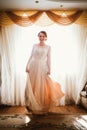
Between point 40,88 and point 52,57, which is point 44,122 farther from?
point 52,57

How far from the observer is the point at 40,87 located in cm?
482

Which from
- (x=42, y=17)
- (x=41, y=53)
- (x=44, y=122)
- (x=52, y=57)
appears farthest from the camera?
(x=52, y=57)

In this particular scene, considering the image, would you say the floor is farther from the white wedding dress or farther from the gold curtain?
the gold curtain

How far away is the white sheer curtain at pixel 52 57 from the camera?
593 centimetres

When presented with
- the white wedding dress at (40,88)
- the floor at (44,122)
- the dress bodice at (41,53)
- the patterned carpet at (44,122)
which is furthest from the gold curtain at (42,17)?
the patterned carpet at (44,122)

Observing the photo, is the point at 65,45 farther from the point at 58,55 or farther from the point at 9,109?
the point at 9,109

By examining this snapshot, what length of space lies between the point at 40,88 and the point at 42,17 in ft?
6.33

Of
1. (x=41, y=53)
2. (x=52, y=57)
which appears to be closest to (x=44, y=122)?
(x=41, y=53)

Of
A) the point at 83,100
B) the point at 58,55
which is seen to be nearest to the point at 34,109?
the point at 83,100

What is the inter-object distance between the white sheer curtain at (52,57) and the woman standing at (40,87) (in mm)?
1069

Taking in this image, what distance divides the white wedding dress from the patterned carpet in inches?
10.9

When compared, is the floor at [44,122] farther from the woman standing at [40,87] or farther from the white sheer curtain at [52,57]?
the white sheer curtain at [52,57]

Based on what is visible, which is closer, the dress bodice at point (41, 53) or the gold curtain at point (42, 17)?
the dress bodice at point (41, 53)

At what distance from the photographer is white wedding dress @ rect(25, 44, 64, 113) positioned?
15.8 ft
